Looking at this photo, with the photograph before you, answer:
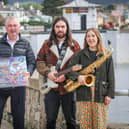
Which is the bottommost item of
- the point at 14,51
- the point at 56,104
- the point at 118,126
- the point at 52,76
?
the point at 118,126

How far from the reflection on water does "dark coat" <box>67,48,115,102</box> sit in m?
2.27

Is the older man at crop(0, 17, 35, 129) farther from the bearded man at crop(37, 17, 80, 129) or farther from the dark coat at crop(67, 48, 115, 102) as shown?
the dark coat at crop(67, 48, 115, 102)

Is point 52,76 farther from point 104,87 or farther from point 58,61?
point 104,87

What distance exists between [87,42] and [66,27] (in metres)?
0.32

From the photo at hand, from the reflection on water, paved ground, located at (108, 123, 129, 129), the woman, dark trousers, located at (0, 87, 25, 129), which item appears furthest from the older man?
the reflection on water

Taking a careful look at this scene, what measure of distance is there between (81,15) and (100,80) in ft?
124

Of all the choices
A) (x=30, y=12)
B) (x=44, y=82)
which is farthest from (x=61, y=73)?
(x=30, y=12)

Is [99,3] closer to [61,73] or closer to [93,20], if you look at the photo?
[93,20]

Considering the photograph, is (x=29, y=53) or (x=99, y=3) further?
(x=99, y=3)

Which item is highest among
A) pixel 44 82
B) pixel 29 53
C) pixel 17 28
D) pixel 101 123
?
pixel 17 28

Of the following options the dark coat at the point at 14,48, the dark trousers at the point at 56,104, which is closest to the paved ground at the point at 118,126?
the dark trousers at the point at 56,104

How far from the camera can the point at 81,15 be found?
136 ft

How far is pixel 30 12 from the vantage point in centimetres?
10644

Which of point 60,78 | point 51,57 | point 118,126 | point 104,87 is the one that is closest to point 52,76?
point 60,78
